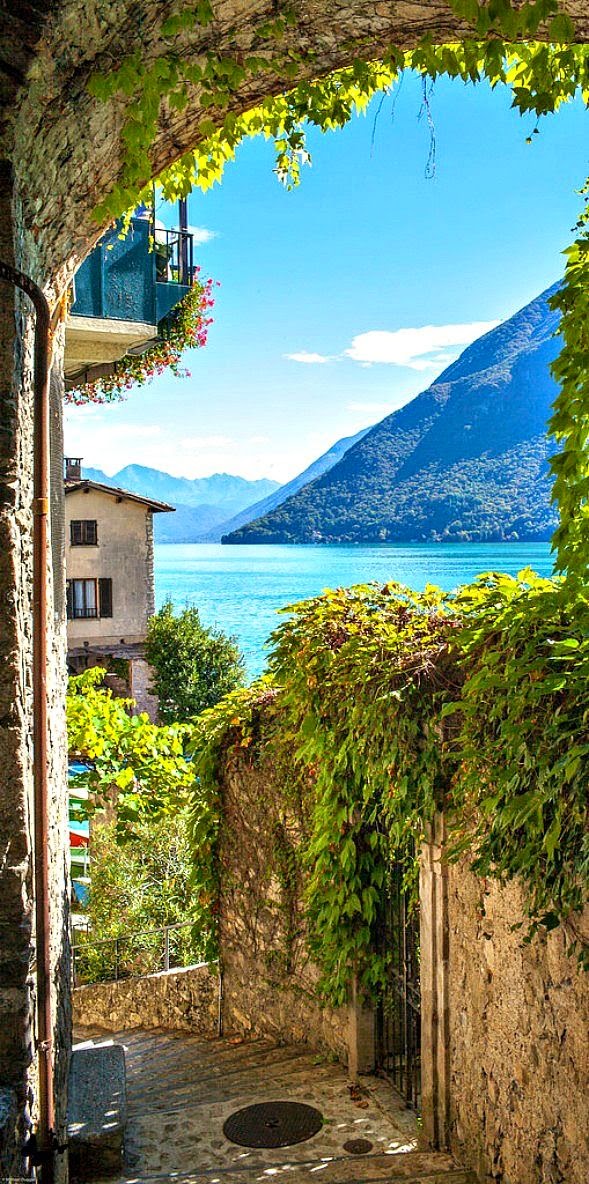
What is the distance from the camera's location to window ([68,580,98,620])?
26.9 meters

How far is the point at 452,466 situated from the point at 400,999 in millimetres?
82018

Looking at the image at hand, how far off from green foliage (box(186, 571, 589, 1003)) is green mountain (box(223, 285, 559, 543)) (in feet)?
199

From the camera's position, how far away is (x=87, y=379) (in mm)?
9891

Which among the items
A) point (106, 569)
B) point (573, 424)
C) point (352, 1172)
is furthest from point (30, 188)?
point (106, 569)

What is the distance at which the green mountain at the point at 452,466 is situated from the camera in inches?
2970

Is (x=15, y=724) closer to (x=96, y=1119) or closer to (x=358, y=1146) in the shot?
(x=96, y=1119)

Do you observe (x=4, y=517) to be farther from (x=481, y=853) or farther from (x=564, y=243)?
(x=564, y=243)

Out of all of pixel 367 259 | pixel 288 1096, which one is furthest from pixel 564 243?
pixel 367 259

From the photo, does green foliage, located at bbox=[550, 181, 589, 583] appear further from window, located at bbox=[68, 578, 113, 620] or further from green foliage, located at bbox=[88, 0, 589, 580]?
window, located at bbox=[68, 578, 113, 620]

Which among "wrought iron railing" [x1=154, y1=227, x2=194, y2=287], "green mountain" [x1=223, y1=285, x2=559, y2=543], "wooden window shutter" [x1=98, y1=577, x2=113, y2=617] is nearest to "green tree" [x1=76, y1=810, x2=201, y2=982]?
"wrought iron railing" [x1=154, y1=227, x2=194, y2=287]

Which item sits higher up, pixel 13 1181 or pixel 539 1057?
pixel 13 1181

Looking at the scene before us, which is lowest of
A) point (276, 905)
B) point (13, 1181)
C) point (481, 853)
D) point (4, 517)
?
point (276, 905)

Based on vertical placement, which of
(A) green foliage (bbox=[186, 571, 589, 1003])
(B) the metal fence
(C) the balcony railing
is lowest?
(B) the metal fence

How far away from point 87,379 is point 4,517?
716 cm
